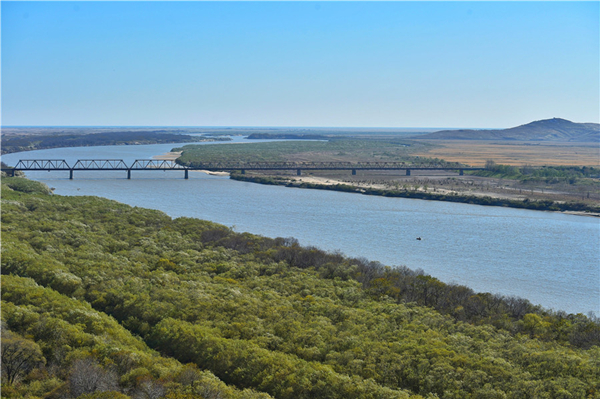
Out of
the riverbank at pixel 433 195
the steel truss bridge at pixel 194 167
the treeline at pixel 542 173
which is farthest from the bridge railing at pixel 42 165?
the treeline at pixel 542 173

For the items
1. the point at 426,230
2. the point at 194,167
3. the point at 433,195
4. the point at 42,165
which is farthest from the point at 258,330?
the point at 42,165

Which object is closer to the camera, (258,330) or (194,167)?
(258,330)

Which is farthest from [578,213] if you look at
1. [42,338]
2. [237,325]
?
[42,338]

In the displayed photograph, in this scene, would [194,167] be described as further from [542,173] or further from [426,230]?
[542,173]

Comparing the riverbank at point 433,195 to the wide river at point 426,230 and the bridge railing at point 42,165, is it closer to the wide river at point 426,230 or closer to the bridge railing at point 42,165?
the wide river at point 426,230

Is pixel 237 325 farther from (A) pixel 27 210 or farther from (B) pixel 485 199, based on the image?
(B) pixel 485 199

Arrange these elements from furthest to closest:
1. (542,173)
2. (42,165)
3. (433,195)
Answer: (42,165) < (542,173) < (433,195)
